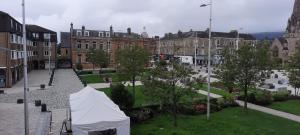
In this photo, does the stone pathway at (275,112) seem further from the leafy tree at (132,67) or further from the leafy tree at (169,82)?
the leafy tree at (132,67)

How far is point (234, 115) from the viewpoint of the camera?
932 inches

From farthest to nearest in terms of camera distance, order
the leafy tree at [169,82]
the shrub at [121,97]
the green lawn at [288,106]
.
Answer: the green lawn at [288,106]
the shrub at [121,97]
the leafy tree at [169,82]

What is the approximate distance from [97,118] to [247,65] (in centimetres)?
1380

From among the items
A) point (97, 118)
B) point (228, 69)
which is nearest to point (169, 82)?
point (97, 118)

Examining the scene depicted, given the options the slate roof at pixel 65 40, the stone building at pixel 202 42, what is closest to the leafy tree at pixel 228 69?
the stone building at pixel 202 42

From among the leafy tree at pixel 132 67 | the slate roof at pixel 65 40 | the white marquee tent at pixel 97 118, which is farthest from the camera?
the slate roof at pixel 65 40

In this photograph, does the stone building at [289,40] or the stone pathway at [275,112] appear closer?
the stone pathway at [275,112]

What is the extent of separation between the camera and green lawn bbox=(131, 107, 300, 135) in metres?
18.8

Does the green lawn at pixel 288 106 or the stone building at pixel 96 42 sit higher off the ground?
the stone building at pixel 96 42

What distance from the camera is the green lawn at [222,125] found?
18797 millimetres

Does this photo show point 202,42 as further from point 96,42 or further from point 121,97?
point 121,97

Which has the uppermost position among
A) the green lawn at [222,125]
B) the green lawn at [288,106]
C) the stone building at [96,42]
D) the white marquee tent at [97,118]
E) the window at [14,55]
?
the stone building at [96,42]

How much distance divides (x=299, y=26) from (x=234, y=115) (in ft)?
302

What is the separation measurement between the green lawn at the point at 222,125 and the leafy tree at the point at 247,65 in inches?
118
